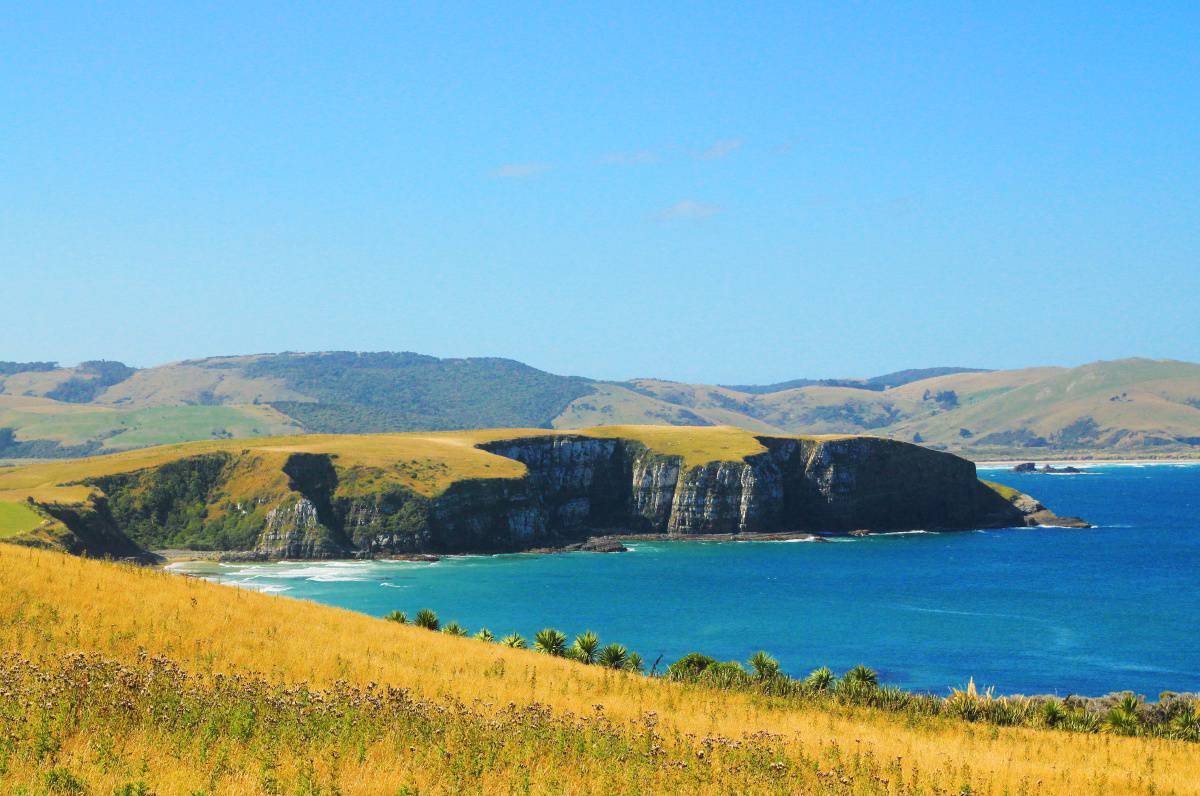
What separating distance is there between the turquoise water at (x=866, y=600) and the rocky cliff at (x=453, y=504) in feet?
30.1

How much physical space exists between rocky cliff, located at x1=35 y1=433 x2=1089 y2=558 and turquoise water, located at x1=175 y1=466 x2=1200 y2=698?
9.18 metres

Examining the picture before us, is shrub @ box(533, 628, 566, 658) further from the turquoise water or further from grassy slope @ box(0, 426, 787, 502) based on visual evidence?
grassy slope @ box(0, 426, 787, 502)

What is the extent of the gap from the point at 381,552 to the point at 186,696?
14182cm

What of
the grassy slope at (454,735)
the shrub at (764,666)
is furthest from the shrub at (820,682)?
the grassy slope at (454,735)

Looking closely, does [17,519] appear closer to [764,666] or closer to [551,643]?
[551,643]

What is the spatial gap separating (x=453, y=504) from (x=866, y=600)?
7066 cm

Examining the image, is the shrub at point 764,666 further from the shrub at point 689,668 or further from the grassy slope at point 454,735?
the grassy slope at point 454,735

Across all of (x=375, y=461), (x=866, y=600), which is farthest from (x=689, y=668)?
(x=375, y=461)

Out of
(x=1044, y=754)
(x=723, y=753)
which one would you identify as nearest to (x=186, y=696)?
(x=723, y=753)

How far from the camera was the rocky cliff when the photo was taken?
515 ft

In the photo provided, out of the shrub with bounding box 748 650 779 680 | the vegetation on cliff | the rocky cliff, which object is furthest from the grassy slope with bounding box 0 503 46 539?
the shrub with bounding box 748 650 779 680

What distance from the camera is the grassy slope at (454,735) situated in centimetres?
1783

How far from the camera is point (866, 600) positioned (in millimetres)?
121375

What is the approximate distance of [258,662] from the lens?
27.8m
